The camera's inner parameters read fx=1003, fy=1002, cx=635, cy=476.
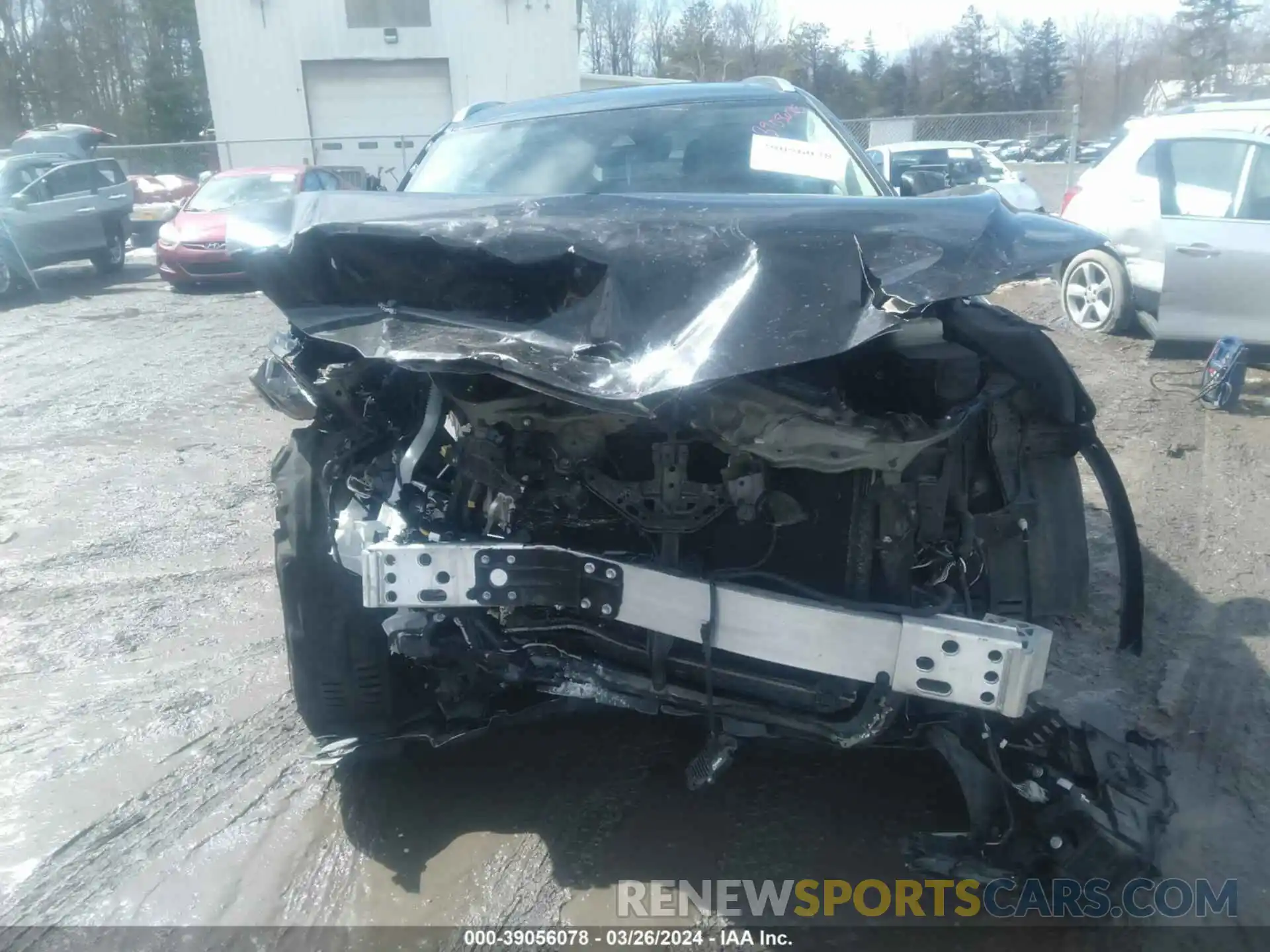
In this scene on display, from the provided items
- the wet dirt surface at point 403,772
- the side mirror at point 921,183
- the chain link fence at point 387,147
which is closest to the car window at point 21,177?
the chain link fence at point 387,147

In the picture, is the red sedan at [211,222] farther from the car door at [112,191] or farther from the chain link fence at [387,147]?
the chain link fence at [387,147]

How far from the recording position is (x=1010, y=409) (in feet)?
8.80

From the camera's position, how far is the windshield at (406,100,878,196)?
12.4 ft

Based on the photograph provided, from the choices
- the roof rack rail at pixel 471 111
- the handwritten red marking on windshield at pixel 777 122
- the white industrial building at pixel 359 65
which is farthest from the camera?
the white industrial building at pixel 359 65

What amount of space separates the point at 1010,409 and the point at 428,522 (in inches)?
61.8

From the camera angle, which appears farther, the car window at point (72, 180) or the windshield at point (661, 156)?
the car window at point (72, 180)

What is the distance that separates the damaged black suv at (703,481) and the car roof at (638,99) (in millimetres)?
1631

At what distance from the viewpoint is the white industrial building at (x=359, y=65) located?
2403 cm

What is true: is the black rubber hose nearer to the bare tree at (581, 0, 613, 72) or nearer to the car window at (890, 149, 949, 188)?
the car window at (890, 149, 949, 188)

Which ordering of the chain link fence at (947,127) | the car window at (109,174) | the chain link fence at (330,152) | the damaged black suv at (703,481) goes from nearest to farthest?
the damaged black suv at (703,481)
the car window at (109,174)
the chain link fence at (947,127)
the chain link fence at (330,152)

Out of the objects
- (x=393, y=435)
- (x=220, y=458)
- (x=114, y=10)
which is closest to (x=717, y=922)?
(x=393, y=435)

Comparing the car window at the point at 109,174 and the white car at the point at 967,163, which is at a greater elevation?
the car window at the point at 109,174

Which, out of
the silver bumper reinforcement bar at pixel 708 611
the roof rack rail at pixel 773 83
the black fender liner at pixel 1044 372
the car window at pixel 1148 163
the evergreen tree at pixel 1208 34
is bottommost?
the silver bumper reinforcement bar at pixel 708 611

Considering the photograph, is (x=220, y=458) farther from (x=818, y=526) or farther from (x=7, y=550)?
(x=818, y=526)
